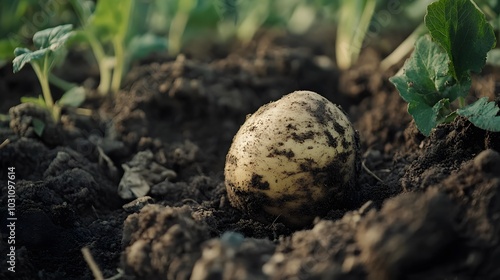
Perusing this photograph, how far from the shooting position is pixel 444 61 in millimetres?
2988

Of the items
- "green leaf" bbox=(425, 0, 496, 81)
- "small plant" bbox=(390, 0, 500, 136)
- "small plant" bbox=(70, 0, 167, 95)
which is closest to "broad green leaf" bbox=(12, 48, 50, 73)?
"small plant" bbox=(70, 0, 167, 95)

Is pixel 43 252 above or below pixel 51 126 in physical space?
below

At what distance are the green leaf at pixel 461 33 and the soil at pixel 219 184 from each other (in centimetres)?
31

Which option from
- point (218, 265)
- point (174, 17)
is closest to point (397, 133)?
point (218, 265)

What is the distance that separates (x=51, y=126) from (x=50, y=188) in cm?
60

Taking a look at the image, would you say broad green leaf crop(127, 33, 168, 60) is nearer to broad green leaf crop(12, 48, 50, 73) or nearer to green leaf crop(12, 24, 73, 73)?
green leaf crop(12, 24, 73, 73)

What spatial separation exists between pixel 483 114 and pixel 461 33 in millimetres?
483

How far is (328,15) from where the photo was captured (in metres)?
5.73

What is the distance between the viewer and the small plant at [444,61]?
2.86 meters

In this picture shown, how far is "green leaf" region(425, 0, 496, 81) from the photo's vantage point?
112 inches

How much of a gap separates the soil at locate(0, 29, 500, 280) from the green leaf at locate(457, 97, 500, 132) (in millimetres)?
144

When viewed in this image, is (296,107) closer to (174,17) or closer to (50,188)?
(50,188)

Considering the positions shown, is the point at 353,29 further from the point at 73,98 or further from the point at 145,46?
the point at 73,98

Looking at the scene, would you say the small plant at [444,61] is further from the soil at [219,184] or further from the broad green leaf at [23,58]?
the broad green leaf at [23,58]
